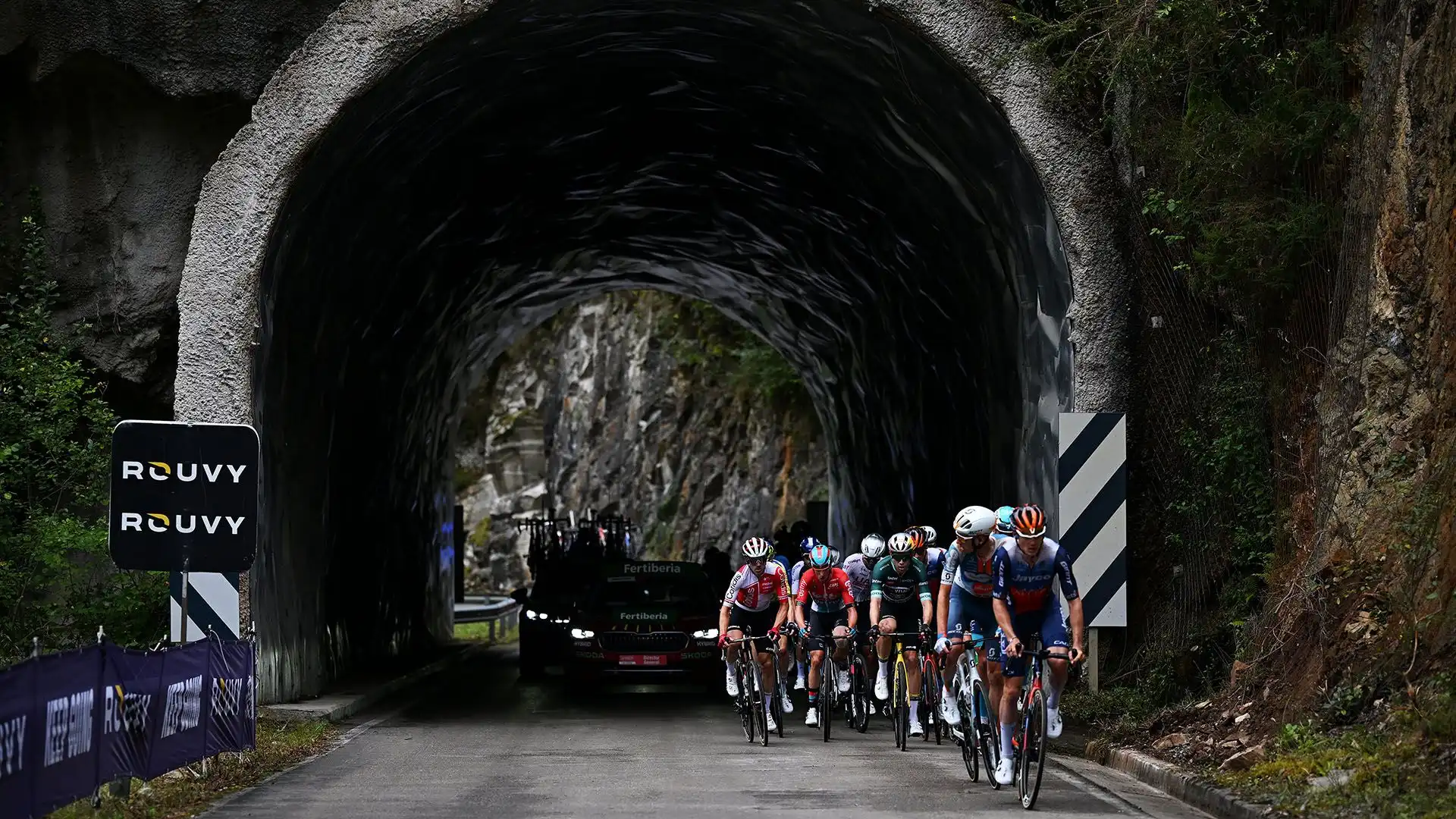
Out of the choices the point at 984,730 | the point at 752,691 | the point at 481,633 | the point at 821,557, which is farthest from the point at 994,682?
the point at 481,633

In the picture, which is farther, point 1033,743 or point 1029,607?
point 1029,607

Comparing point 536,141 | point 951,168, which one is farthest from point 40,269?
point 951,168

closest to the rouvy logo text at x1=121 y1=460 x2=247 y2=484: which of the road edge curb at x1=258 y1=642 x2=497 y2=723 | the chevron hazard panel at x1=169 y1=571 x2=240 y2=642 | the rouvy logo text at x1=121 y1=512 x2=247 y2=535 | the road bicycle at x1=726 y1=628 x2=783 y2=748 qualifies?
the rouvy logo text at x1=121 y1=512 x2=247 y2=535

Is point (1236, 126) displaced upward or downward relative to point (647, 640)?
upward

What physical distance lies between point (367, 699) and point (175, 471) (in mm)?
8059

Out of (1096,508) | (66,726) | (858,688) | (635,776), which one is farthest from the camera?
(858,688)

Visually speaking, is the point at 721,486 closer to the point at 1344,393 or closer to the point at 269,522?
the point at 269,522

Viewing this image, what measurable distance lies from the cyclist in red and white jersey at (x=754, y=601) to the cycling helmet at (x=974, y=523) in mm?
4143

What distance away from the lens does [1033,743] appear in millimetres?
11305

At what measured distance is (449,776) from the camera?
43.2ft

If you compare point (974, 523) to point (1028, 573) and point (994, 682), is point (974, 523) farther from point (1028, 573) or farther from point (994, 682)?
point (994, 682)

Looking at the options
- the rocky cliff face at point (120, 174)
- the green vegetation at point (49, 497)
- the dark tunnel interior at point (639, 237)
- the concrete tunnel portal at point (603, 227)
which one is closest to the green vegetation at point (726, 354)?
the dark tunnel interior at point (639, 237)

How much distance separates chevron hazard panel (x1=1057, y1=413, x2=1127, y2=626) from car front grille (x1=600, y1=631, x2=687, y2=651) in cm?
760

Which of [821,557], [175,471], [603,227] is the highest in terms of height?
[603,227]
